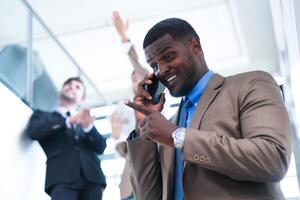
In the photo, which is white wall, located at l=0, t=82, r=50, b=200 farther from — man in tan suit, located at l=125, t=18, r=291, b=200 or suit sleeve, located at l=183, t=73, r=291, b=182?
suit sleeve, located at l=183, t=73, r=291, b=182

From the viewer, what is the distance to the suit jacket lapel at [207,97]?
3.71 ft

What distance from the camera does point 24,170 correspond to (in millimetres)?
3088

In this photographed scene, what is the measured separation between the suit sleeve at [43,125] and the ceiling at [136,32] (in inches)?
38.1

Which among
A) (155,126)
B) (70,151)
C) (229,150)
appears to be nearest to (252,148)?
(229,150)

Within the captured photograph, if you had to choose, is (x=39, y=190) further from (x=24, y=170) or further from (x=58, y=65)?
(x=58, y=65)

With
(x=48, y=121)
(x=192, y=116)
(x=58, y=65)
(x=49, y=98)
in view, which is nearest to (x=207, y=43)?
(x=58, y=65)

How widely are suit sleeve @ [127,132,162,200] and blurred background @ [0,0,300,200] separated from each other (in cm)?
104

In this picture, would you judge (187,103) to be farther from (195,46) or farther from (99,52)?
(99,52)

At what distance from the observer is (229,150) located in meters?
0.99

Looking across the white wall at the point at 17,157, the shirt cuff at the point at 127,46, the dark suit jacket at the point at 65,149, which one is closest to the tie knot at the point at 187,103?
the shirt cuff at the point at 127,46

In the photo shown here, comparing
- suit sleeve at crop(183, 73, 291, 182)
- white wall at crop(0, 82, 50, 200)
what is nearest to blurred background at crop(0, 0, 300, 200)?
white wall at crop(0, 82, 50, 200)

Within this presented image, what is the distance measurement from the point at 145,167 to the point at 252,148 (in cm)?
32

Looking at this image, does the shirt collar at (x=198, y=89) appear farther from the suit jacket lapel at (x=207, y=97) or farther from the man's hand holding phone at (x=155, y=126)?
the man's hand holding phone at (x=155, y=126)

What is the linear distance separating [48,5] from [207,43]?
1.80 m
